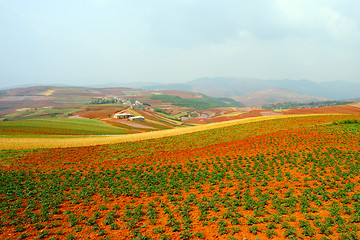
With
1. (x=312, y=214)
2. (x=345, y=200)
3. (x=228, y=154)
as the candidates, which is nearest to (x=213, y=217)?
(x=312, y=214)

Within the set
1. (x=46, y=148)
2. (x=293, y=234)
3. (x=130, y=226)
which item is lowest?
(x=46, y=148)

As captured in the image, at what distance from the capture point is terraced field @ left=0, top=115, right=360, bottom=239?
→ 1240cm

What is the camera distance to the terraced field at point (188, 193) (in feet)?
40.7

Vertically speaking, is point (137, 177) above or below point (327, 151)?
below

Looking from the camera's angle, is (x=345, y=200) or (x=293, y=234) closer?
(x=293, y=234)

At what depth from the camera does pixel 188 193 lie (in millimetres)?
17984

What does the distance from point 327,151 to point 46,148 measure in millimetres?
42275

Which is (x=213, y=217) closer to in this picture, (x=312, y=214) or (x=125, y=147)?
(x=312, y=214)

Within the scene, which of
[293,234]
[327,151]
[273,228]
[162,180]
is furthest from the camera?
[327,151]

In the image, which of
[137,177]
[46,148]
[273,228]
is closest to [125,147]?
[46,148]

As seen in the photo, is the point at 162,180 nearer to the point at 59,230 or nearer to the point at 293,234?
the point at 59,230

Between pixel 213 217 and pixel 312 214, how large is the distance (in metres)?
6.28

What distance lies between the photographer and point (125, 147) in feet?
121

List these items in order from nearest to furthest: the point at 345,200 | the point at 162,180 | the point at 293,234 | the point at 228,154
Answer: the point at 293,234
the point at 345,200
the point at 162,180
the point at 228,154
